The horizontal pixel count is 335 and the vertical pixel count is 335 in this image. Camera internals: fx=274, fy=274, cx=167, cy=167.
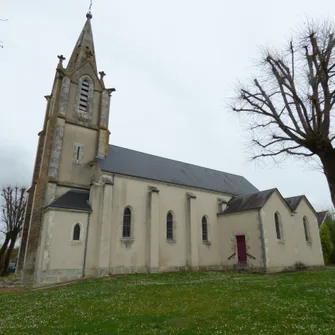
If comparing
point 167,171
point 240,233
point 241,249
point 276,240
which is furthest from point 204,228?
point 167,171

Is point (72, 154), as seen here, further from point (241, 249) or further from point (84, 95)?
point (241, 249)

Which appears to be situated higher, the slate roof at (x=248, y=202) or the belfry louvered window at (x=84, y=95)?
the belfry louvered window at (x=84, y=95)

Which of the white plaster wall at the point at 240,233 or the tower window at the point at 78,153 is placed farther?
the tower window at the point at 78,153

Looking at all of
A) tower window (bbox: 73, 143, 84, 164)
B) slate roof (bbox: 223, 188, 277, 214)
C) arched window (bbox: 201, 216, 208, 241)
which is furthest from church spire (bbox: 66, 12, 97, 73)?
slate roof (bbox: 223, 188, 277, 214)

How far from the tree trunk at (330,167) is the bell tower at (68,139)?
16.6 meters

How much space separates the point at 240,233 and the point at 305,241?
265 inches

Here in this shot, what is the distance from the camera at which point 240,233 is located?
22.9 m

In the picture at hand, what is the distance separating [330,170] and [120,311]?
8380mm

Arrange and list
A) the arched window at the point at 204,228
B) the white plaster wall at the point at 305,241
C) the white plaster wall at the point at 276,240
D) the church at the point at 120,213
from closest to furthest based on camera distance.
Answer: the church at the point at 120,213 < the white plaster wall at the point at 276,240 < the white plaster wall at the point at 305,241 < the arched window at the point at 204,228

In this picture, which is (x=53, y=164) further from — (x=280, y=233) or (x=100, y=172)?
(x=280, y=233)

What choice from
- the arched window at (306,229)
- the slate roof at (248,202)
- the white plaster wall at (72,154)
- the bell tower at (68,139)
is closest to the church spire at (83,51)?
the bell tower at (68,139)

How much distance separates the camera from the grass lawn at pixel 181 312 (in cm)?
663

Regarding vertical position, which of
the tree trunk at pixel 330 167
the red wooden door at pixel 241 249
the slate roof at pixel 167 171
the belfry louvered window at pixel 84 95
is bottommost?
the red wooden door at pixel 241 249

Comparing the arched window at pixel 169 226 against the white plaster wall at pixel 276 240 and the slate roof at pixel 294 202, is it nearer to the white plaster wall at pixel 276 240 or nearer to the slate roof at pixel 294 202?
the white plaster wall at pixel 276 240
